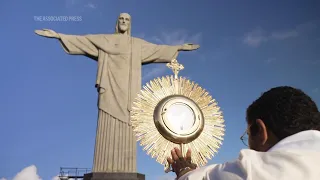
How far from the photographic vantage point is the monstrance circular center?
5.38 ft

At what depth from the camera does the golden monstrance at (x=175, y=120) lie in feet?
5.41

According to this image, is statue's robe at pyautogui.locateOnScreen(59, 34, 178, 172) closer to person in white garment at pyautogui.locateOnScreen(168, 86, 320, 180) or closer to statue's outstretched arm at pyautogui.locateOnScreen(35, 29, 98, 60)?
statue's outstretched arm at pyautogui.locateOnScreen(35, 29, 98, 60)

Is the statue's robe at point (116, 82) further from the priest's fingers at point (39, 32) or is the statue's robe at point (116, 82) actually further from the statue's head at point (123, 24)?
the priest's fingers at point (39, 32)

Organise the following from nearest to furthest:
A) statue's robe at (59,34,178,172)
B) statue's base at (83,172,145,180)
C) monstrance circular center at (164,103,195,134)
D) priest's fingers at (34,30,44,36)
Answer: monstrance circular center at (164,103,195,134)
statue's base at (83,172,145,180)
statue's robe at (59,34,178,172)
priest's fingers at (34,30,44,36)

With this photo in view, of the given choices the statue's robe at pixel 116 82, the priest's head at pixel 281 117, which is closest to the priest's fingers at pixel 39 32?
the statue's robe at pixel 116 82

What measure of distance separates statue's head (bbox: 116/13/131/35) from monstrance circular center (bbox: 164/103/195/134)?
4.35 m

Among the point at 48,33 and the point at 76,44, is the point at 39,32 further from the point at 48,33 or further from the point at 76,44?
the point at 76,44

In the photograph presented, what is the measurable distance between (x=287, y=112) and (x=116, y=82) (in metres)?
4.27

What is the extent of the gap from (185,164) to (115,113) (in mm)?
3732

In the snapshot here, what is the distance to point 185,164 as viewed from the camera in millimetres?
1448

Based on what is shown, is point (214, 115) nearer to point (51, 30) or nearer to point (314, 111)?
point (314, 111)

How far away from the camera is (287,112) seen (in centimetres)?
Result: 119

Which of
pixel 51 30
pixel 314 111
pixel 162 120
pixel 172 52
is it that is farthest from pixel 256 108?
pixel 51 30

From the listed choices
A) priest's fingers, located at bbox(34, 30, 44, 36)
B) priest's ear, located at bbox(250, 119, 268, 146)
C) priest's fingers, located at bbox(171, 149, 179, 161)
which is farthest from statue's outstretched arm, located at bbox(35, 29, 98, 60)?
priest's ear, located at bbox(250, 119, 268, 146)
